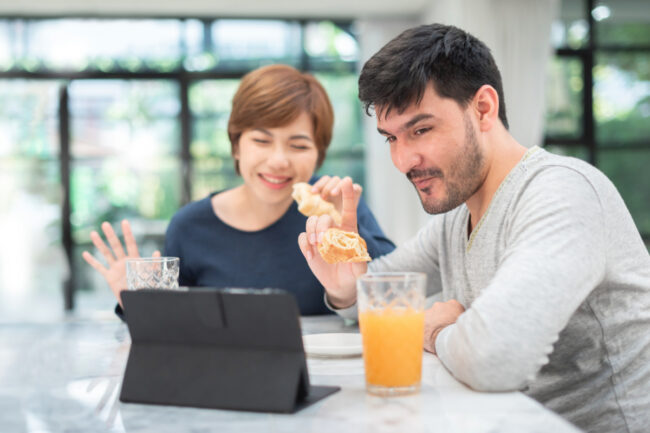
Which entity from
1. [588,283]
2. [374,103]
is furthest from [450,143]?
[588,283]

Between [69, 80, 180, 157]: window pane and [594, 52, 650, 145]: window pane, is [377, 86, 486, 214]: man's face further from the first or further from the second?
[594, 52, 650, 145]: window pane

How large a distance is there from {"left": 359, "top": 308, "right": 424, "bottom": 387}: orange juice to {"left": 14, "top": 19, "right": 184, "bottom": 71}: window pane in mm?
5481

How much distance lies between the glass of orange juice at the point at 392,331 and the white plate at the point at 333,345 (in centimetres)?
20

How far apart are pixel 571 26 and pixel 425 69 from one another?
550 cm

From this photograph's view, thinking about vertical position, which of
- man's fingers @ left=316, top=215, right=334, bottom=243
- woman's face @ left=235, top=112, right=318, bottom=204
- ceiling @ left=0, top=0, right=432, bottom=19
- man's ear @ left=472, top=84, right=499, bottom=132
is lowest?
man's fingers @ left=316, top=215, right=334, bottom=243

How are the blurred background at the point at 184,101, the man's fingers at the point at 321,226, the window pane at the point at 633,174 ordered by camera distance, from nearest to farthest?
1. the man's fingers at the point at 321,226
2. the blurred background at the point at 184,101
3. the window pane at the point at 633,174

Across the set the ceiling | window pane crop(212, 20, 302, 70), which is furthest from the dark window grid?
window pane crop(212, 20, 302, 70)

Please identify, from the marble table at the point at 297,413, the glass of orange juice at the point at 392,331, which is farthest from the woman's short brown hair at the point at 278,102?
the glass of orange juice at the point at 392,331

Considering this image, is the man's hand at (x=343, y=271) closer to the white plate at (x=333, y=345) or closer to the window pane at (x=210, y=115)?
the white plate at (x=333, y=345)

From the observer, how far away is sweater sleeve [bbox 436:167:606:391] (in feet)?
3.12

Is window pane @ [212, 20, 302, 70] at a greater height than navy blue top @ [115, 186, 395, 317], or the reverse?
window pane @ [212, 20, 302, 70]

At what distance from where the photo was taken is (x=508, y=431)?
771 millimetres

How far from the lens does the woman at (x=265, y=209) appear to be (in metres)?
2.09

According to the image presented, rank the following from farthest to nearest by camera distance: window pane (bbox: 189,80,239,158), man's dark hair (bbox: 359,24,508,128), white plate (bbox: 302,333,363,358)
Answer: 1. window pane (bbox: 189,80,239,158)
2. man's dark hair (bbox: 359,24,508,128)
3. white plate (bbox: 302,333,363,358)
